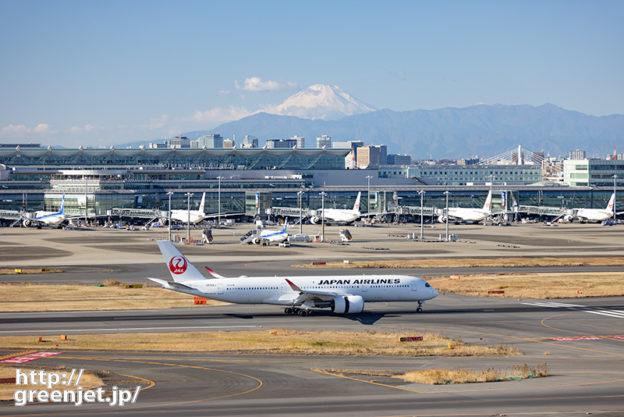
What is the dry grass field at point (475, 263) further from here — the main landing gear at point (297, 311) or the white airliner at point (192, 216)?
the white airliner at point (192, 216)

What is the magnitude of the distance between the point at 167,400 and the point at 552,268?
7764cm

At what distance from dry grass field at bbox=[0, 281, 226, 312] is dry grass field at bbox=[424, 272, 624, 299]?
27406 mm

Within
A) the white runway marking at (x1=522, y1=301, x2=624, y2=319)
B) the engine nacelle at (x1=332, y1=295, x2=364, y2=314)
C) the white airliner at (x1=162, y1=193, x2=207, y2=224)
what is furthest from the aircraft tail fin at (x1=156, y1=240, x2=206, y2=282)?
the white airliner at (x1=162, y1=193, x2=207, y2=224)

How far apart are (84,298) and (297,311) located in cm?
2285

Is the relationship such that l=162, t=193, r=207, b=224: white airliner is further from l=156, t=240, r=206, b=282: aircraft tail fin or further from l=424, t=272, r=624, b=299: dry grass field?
l=156, t=240, r=206, b=282: aircraft tail fin

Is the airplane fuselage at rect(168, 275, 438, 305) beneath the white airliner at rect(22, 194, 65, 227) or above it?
beneath

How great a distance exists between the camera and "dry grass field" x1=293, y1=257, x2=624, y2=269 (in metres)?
107

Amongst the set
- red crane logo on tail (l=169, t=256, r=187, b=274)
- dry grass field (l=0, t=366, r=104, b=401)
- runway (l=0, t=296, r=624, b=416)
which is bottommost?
runway (l=0, t=296, r=624, b=416)

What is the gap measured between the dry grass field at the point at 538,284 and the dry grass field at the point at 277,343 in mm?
26835

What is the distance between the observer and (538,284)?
88.2 m

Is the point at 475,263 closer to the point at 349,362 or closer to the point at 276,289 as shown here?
the point at 276,289

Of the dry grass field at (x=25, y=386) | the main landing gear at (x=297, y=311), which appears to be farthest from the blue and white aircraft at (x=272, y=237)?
the dry grass field at (x=25, y=386)

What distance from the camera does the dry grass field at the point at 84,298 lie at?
7238 centimetres

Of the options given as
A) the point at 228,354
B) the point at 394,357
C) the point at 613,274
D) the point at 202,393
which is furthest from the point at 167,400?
the point at 613,274
